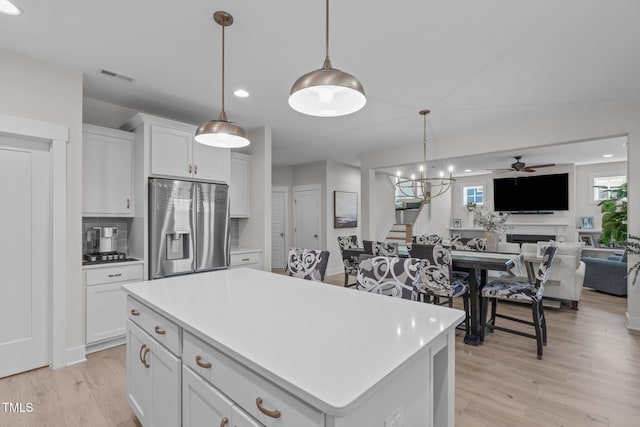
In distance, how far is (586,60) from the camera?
2547 mm

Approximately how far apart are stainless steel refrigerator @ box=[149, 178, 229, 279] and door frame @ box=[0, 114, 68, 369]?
71 centimetres

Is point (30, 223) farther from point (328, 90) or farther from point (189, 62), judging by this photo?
point (328, 90)

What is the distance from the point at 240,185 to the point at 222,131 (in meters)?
2.53

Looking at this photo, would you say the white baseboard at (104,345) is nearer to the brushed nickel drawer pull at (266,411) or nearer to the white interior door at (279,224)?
the brushed nickel drawer pull at (266,411)

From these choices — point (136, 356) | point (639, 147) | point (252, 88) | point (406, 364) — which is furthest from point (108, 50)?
point (639, 147)

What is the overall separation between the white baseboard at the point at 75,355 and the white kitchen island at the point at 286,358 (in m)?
1.29

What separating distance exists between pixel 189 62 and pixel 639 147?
4.86m

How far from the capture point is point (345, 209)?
716 centimetres

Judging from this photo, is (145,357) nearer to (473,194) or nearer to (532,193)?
(532,193)

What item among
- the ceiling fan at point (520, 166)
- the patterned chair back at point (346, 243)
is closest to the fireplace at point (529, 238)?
the ceiling fan at point (520, 166)

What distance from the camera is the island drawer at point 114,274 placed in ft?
9.13

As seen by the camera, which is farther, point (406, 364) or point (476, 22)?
point (476, 22)

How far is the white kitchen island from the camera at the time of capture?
0.80 m

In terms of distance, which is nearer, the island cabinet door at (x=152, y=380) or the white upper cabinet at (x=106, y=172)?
the island cabinet door at (x=152, y=380)
